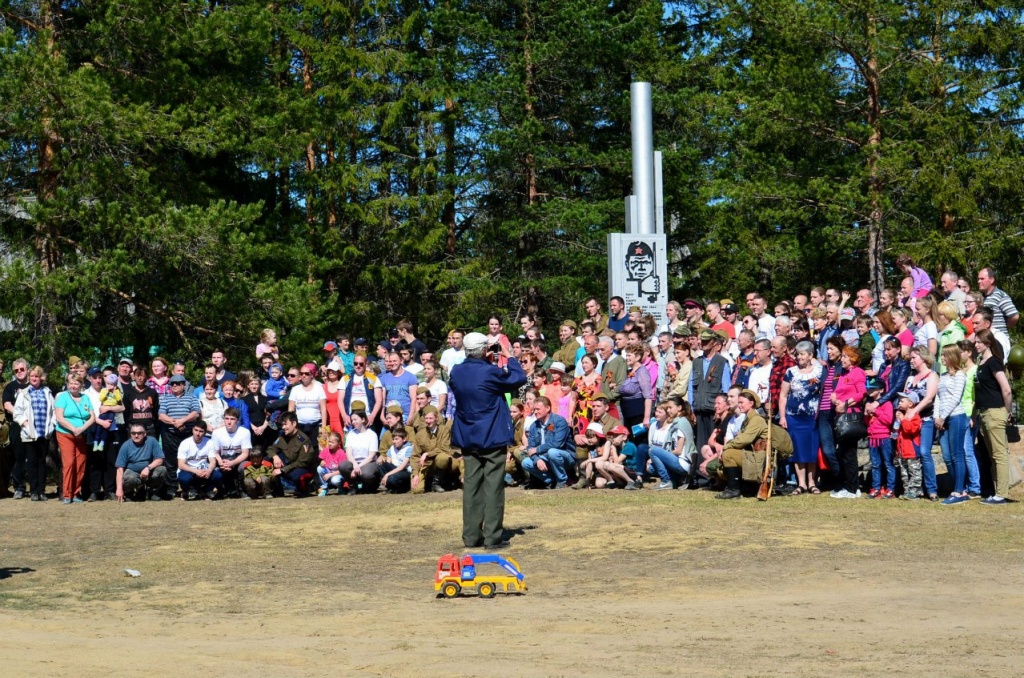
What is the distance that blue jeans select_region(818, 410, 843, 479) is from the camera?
15.3 metres

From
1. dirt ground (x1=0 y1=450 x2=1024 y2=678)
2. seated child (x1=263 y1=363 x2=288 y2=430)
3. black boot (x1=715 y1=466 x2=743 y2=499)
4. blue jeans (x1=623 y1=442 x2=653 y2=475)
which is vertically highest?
seated child (x1=263 y1=363 x2=288 y2=430)

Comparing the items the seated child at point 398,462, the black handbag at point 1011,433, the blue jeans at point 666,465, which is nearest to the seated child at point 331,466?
the seated child at point 398,462

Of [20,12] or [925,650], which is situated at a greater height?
[20,12]

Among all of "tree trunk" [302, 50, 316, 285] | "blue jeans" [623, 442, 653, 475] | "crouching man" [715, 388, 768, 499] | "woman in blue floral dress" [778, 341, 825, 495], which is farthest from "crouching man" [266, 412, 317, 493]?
"tree trunk" [302, 50, 316, 285]

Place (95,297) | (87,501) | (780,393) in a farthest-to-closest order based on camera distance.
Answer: (95,297)
(87,501)
(780,393)

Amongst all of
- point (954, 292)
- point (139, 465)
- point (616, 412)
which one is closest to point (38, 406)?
point (139, 465)

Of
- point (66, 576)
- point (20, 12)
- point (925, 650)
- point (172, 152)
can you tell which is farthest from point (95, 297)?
point (925, 650)

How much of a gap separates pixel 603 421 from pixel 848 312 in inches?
141

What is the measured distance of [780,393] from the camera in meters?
15.8

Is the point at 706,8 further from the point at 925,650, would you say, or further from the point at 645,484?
the point at 925,650

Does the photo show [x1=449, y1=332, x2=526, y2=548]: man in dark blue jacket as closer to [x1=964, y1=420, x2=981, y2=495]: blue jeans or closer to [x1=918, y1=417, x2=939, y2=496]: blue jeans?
[x1=918, y1=417, x2=939, y2=496]: blue jeans

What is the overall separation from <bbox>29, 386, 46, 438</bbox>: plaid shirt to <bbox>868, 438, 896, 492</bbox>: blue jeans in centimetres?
1109

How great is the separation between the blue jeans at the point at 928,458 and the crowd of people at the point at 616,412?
0.07ft

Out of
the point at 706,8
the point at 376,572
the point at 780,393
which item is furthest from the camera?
the point at 706,8
